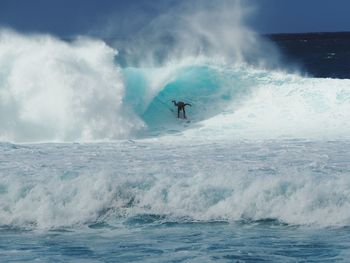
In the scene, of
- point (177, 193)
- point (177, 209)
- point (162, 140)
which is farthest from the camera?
point (162, 140)

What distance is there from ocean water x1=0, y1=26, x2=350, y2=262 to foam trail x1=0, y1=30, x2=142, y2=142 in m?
0.04

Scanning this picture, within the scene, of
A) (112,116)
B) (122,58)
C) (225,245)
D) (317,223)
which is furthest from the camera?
(122,58)

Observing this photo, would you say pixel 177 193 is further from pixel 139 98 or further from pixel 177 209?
pixel 139 98

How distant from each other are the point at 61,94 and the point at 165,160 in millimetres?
6027

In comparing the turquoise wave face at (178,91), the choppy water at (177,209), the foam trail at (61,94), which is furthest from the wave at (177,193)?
the turquoise wave face at (178,91)

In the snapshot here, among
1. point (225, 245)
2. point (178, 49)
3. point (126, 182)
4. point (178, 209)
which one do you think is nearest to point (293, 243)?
point (225, 245)

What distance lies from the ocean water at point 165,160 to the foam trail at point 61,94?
0.04 metres

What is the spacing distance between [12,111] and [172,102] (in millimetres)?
4600

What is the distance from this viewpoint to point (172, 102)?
18453mm

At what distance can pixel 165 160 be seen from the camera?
10.9 m

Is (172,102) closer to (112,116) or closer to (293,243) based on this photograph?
(112,116)

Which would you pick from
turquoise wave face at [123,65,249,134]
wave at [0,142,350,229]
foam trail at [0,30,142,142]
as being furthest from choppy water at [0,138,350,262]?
turquoise wave face at [123,65,249,134]

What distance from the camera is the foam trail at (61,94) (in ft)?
50.1

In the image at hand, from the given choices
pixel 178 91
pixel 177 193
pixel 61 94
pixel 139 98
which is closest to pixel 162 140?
pixel 61 94
